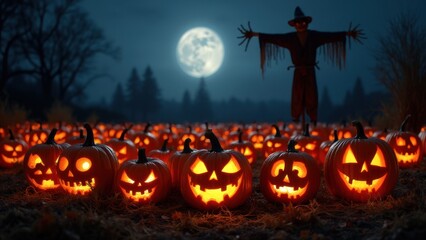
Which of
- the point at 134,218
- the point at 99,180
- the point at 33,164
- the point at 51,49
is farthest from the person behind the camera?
the point at 51,49

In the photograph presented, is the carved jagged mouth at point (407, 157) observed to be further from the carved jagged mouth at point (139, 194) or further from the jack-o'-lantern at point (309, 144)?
the carved jagged mouth at point (139, 194)

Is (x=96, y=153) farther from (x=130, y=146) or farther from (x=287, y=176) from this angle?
(x=287, y=176)

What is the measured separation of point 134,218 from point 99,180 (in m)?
1.07

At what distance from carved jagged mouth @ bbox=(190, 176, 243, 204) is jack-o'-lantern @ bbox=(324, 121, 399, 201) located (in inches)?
50.7

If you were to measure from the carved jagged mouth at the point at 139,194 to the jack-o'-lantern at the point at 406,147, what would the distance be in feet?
14.7

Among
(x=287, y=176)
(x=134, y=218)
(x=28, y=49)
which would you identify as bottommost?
(x=134, y=218)

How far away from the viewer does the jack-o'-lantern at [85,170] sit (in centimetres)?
473

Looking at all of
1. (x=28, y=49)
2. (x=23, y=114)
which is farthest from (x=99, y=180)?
(x=28, y=49)

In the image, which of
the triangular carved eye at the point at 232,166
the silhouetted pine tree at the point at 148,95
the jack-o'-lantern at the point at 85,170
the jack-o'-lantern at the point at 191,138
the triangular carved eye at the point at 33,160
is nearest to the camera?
the triangular carved eye at the point at 232,166

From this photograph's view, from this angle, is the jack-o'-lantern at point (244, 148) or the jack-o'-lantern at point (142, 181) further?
the jack-o'-lantern at point (244, 148)

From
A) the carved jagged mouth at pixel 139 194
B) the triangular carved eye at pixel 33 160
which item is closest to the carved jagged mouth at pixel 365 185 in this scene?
the carved jagged mouth at pixel 139 194

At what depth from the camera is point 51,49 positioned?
29.5 meters

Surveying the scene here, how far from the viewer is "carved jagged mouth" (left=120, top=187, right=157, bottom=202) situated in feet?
14.8

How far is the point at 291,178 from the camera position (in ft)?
14.3
